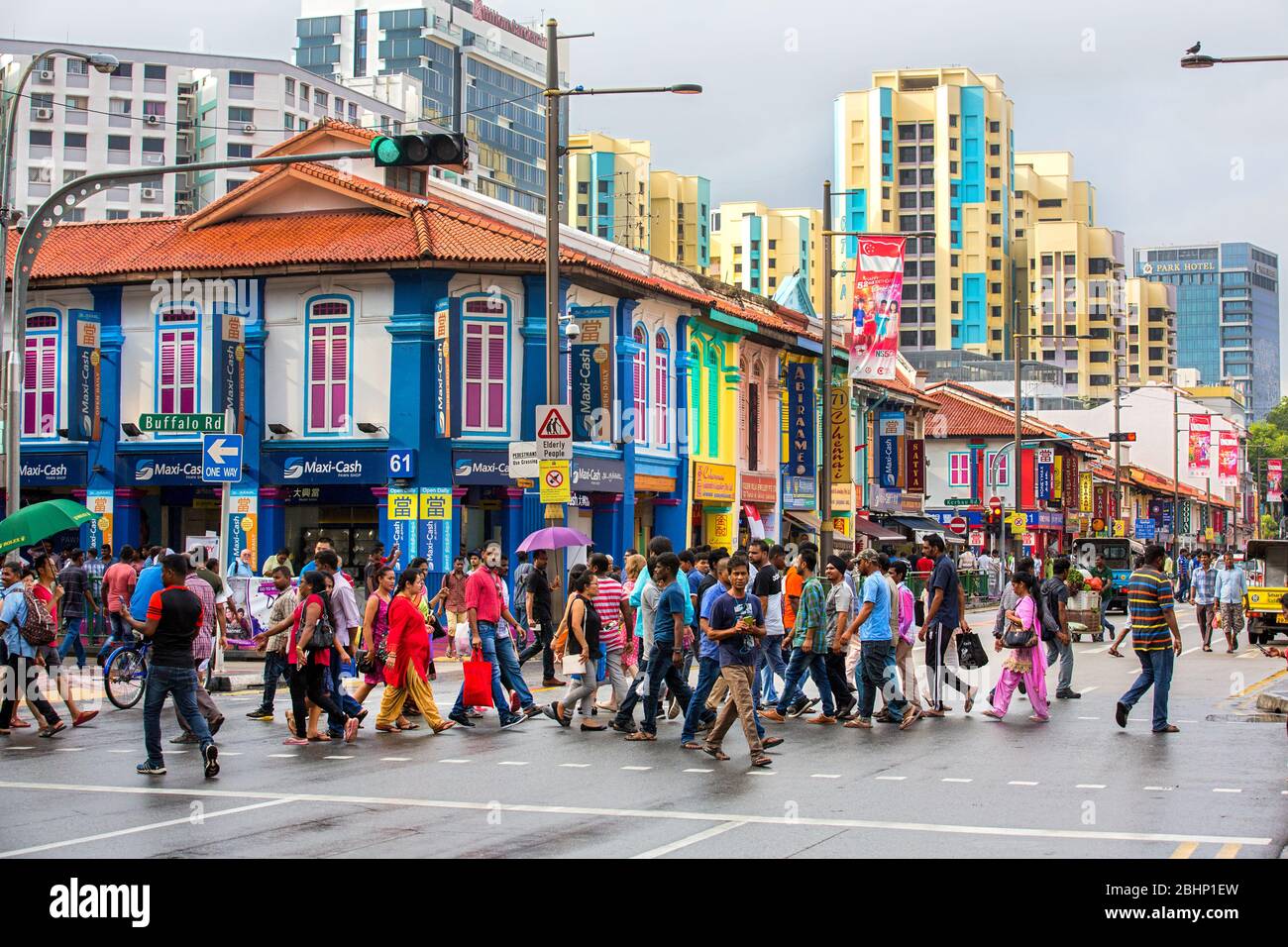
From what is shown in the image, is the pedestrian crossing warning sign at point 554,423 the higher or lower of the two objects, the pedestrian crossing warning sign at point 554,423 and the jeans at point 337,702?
the higher

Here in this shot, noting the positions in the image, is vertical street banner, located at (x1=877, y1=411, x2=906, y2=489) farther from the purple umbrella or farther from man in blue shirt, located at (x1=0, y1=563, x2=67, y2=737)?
man in blue shirt, located at (x1=0, y1=563, x2=67, y2=737)

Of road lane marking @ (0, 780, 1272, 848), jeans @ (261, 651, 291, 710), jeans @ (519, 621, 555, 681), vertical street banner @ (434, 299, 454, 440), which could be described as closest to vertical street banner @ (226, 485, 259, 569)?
vertical street banner @ (434, 299, 454, 440)

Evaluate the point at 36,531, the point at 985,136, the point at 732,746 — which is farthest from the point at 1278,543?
the point at 985,136

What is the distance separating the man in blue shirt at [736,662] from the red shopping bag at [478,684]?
361 centimetres

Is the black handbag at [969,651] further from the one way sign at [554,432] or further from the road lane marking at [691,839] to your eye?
the one way sign at [554,432]

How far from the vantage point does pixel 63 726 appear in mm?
17438

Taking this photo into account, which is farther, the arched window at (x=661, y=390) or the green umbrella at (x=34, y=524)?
the arched window at (x=661, y=390)

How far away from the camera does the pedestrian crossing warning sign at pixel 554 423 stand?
2611 centimetres

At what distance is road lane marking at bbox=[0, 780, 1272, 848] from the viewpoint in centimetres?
1062

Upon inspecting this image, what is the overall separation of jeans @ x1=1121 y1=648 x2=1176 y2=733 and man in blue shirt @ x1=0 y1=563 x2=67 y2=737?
34.5 feet

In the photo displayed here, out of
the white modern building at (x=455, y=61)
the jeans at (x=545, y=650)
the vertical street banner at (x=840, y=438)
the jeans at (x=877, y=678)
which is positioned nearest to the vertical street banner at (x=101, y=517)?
the jeans at (x=545, y=650)

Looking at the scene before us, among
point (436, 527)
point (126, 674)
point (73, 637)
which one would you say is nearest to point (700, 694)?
point (126, 674)

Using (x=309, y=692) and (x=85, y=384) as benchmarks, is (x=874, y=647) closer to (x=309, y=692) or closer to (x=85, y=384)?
(x=309, y=692)

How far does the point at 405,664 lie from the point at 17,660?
3713 millimetres
